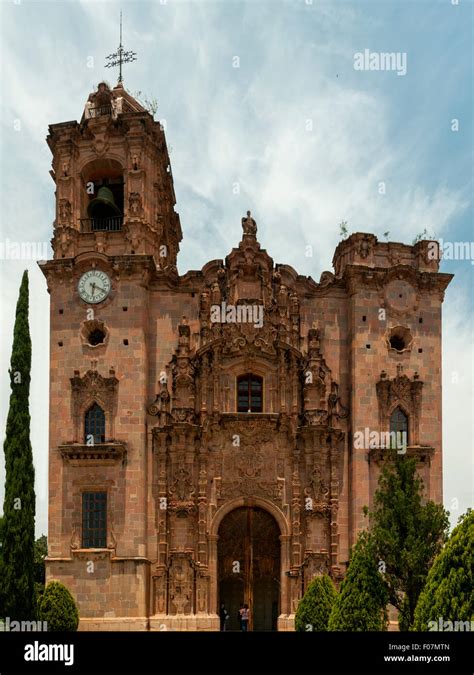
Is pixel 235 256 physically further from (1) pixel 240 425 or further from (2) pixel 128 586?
(2) pixel 128 586

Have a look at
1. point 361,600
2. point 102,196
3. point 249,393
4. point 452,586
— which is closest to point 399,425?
point 249,393

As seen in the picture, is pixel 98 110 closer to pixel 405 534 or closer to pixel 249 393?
pixel 249 393

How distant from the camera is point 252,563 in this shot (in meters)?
34.2

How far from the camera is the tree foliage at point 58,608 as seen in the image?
30547 mm

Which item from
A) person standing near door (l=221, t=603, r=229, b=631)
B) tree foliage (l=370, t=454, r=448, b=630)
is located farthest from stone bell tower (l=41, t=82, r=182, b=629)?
tree foliage (l=370, t=454, r=448, b=630)

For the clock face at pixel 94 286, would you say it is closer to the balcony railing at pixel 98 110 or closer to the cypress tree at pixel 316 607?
the balcony railing at pixel 98 110

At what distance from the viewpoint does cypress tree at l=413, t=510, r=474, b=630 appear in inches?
626

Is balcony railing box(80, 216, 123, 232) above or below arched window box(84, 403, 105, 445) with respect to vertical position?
above

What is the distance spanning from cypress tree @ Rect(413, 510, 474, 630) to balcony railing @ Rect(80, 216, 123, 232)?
75.3ft

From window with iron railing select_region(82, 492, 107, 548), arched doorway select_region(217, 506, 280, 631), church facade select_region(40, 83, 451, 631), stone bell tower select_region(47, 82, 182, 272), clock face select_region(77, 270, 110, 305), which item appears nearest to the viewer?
church facade select_region(40, 83, 451, 631)

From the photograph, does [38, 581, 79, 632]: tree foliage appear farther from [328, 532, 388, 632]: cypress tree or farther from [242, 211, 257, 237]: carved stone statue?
[242, 211, 257, 237]: carved stone statue

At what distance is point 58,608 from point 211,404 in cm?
924
